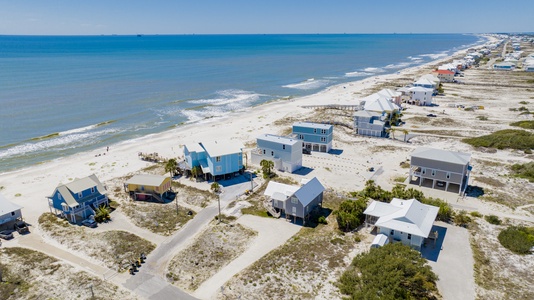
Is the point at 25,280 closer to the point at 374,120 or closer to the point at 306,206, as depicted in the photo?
the point at 306,206

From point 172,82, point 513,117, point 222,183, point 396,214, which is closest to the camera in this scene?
point 396,214

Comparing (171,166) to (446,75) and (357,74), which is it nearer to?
(446,75)

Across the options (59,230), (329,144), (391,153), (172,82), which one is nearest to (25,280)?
Answer: (59,230)

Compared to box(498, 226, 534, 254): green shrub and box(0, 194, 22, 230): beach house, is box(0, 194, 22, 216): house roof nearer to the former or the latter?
box(0, 194, 22, 230): beach house

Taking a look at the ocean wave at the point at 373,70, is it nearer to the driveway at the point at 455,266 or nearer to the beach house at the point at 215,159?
the beach house at the point at 215,159

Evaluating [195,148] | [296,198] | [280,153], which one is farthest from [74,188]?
[280,153]

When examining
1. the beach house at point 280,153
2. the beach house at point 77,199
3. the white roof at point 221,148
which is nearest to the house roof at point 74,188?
the beach house at point 77,199
